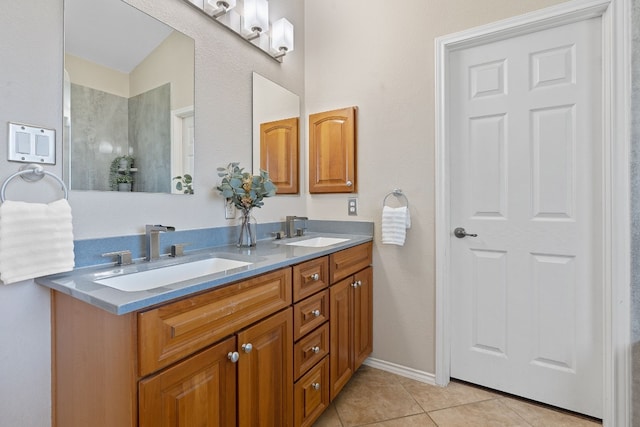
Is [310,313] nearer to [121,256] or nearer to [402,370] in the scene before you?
[121,256]

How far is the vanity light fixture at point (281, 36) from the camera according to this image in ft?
6.40

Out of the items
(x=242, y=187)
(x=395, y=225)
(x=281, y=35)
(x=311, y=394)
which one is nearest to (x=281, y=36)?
(x=281, y=35)

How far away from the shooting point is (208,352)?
2.97 feet

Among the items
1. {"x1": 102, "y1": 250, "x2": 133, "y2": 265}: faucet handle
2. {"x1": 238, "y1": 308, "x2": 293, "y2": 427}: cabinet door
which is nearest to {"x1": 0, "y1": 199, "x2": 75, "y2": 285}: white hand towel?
{"x1": 102, "y1": 250, "x2": 133, "y2": 265}: faucet handle

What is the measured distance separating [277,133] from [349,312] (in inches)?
48.7

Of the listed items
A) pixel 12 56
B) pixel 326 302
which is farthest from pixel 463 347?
pixel 12 56

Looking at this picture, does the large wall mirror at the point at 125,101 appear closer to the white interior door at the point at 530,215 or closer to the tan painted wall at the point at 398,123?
the tan painted wall at the point at 398,123

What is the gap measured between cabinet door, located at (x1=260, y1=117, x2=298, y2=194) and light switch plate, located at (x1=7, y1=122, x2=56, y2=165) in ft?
3.40

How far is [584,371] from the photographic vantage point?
5.14 feet

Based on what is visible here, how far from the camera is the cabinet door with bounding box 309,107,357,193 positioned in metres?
2.09

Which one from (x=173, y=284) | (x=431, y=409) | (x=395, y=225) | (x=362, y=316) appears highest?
(x=395, y=225)

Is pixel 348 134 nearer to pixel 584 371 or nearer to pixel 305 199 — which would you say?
pixel 305 199

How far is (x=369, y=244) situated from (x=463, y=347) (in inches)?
33.1

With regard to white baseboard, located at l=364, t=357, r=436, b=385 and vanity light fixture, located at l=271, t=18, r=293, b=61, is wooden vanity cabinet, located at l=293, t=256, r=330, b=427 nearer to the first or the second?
white baseboard, located at l=364, t=357, r=436, b=385
